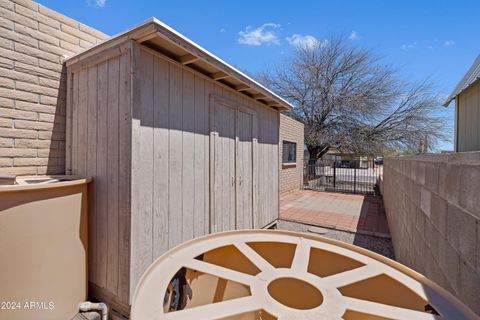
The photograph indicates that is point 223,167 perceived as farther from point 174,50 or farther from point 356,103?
point 356,103

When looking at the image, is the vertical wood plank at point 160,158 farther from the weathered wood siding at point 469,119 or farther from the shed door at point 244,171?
the weathered wood siding at point 469,119

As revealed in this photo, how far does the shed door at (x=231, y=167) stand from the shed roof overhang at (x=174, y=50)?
0.41 m

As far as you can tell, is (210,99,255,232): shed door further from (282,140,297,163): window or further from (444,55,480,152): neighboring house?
(282,140,297,163): window

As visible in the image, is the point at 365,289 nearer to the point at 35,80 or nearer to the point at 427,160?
the point at 427,160

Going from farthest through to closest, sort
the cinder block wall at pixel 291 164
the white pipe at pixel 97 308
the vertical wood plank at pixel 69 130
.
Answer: the cinder block wall at pixel 291 164 → the vertical wood plank at pixel 69 130 → the white pipe at pixel 97 308

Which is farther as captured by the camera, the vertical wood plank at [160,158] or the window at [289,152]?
the window at [289,152]

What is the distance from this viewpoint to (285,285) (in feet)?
3.04

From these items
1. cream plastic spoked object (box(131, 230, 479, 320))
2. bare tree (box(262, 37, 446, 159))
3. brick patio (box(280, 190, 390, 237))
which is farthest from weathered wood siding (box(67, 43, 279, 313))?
bare tree (box(262, 37, 446, 159))

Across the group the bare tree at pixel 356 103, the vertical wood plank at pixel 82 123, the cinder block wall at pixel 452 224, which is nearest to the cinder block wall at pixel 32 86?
the vertical wood plank at pixel 82 123

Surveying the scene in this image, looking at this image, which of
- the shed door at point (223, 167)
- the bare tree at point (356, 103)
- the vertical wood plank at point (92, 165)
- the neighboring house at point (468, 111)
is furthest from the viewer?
the bare tree at point (356, 103)

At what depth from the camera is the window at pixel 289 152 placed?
902cm

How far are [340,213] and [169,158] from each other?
5.24 m

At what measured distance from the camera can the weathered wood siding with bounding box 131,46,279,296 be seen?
2.08 metres

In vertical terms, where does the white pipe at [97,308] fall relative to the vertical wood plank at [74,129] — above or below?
below
